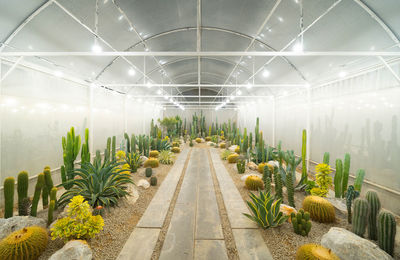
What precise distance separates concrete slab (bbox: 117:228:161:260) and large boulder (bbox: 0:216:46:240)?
1.24 metres

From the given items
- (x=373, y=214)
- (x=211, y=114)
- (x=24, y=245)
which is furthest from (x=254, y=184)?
(x=211, y=114)

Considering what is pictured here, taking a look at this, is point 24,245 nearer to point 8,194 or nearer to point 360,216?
point 8,194

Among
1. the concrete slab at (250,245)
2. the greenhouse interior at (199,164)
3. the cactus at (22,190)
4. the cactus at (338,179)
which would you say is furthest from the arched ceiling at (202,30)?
the concrete slab at (250,245)

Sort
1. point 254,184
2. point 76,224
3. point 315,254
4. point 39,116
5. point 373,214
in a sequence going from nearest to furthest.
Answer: point 315,254, point 76,224, point 373,214, point 39,116, point 254,184

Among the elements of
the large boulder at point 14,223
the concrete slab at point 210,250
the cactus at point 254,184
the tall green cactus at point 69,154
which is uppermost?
the tall green cactus at point 69,154

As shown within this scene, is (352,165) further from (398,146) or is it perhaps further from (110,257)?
(110,257)

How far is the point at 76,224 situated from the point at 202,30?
6.21 m

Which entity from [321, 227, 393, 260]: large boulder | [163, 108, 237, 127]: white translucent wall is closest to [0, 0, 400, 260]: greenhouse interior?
[321, 227, 393, 260]: large boulder

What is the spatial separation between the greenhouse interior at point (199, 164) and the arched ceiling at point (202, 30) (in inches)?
1.2

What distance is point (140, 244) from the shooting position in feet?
8.04

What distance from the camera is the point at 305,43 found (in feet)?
15.2

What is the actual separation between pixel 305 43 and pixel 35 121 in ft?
22.2

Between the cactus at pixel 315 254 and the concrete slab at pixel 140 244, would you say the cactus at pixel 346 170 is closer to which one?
the cactus at pixel 315 254

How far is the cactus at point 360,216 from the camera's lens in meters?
2.36
